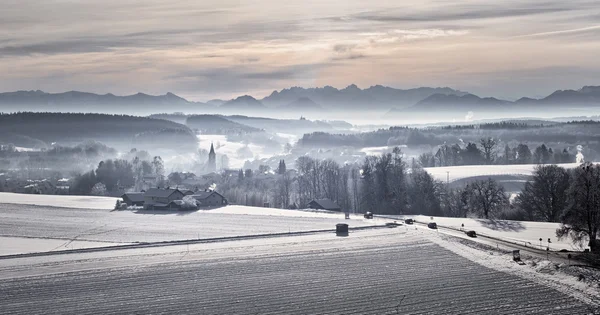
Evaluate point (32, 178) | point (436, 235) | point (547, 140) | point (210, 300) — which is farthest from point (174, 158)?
point (210, 300)

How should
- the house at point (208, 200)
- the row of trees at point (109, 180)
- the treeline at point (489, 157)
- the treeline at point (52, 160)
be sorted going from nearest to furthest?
the house at point (208, 200)
the row of trees at point (109, 180)
the treeline at point (489, 157)
the treeline at point (52, 160)

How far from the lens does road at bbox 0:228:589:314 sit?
86.7 ft

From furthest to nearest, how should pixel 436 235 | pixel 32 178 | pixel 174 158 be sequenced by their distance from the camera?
pixel 174 158, pixel 32 178, pixel 436 235

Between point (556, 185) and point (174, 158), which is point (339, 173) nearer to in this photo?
point (556, 185)

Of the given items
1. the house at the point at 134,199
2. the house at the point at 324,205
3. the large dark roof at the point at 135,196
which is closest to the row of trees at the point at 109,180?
the large dark roof at the point at 135,196

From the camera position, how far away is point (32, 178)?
121 meters

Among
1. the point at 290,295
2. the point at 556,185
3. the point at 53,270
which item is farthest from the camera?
the point at 556,185

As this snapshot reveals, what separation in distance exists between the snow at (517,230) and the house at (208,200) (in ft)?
74.3

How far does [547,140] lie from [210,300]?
16482 cm

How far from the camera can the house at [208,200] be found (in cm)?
6700

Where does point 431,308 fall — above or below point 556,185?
below

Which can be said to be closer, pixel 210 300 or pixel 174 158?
pixel 210 300

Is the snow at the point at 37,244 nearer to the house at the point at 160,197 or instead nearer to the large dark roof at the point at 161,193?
the house at the point at 160,197

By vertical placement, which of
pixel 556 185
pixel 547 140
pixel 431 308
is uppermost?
pixel 547 140
